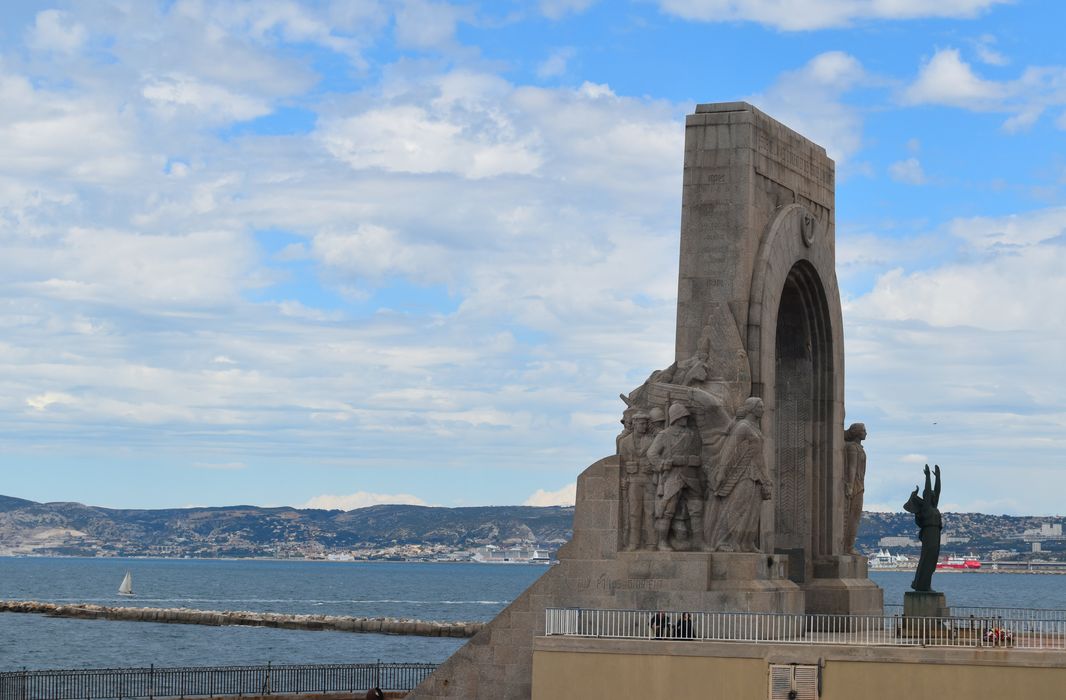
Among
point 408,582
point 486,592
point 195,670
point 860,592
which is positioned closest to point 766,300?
point 860,592

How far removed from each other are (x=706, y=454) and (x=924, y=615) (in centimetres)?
436

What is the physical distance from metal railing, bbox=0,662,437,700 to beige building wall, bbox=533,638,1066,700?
41.6 ft

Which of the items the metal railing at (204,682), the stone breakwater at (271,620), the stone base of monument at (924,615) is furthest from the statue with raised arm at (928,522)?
the stone breakwater at (271,620)

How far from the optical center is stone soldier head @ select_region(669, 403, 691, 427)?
29.3m

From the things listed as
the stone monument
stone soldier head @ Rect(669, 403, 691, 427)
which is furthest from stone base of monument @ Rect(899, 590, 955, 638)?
stone soldier head @ Rect(669, 403, 691, 427)

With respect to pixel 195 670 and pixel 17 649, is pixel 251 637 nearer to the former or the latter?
pixel 17 649

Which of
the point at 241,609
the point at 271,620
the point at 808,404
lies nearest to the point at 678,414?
the point at 808,404

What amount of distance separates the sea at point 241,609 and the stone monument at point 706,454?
35459 millimetres

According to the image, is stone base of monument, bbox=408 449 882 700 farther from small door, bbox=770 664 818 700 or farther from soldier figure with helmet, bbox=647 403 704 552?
small door, bbox=770 664 818 700

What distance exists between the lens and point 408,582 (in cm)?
17650

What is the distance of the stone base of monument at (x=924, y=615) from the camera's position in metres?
27.2

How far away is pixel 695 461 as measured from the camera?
29.2 metres

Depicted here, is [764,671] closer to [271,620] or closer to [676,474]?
[676,474]

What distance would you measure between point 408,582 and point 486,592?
28425 millimetres
